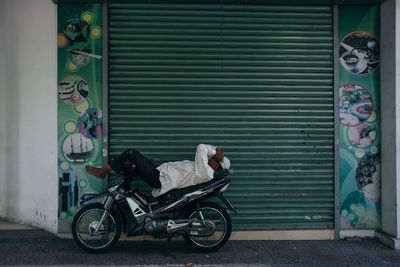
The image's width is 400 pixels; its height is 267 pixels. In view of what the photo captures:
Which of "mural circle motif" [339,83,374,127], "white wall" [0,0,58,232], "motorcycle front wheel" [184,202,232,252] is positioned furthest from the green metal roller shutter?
"white wall" [0,0,58,232]

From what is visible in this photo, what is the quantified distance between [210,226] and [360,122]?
9.76ft

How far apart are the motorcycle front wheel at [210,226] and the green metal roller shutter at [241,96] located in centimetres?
69

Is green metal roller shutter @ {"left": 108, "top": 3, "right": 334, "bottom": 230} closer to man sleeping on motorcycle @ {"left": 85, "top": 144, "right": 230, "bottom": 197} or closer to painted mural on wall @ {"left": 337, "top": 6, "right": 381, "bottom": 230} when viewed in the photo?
painted mural on wall @ {"left": 337, "top": 6, "right": 381, "bottom": 230}

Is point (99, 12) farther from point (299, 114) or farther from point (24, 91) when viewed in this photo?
point (299, 114)

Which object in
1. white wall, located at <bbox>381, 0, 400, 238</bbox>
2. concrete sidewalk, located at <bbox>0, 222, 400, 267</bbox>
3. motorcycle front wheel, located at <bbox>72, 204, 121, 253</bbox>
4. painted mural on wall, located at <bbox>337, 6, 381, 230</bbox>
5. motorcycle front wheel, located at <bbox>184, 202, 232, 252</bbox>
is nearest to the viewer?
concrete sidewalk, located at <bbox>0, 222, 400, 267</bbox>

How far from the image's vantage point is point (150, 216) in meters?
5.27

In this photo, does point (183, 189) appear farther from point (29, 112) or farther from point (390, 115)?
point (390, 115)

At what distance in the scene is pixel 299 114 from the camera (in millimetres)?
6117

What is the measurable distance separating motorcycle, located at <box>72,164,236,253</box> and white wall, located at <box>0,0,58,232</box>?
3.30ft

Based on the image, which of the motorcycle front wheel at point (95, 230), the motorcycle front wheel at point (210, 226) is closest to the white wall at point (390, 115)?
the motorcycle front wheel at point (210, 226)

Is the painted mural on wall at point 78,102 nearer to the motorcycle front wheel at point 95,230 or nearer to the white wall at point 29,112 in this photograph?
the white wall at point 29,112

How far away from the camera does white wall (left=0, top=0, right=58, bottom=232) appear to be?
6012 millimetres

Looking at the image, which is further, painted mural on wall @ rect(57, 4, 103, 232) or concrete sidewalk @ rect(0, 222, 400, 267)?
painted mural on wall @ rect(57, 4, 103, 232)

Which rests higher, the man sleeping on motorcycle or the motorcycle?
the man sleeping on motorcycle
